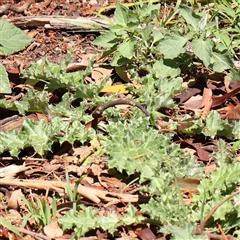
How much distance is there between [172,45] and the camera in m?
2.88

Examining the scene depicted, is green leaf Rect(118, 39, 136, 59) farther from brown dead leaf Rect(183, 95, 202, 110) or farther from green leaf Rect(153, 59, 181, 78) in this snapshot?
brown dead leaf Rect(183, 95, 202, 110)

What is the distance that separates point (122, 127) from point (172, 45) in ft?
2.15

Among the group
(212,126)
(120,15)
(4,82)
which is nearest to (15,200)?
(4,82)

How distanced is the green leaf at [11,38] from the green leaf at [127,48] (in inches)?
19.6

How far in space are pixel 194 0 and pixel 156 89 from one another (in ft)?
2.97

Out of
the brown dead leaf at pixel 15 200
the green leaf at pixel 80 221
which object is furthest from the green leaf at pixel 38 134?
the green leaf at pixel 80 221

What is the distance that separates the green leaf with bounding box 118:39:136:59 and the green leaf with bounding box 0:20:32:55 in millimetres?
498

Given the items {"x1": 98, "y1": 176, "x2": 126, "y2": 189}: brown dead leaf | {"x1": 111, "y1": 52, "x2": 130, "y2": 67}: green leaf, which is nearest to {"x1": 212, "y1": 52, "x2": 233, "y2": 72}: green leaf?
{"x1": 111, "y1": 52, "x2": 130, "y2": 67}: green leaf

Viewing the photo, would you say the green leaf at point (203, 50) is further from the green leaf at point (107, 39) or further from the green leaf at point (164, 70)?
the green leaf at point (107, 39)

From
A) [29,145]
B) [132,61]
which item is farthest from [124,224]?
[132,61]

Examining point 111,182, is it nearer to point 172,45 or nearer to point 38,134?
point 38,134

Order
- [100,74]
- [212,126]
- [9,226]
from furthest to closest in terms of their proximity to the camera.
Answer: [100,74], [212,126], [9,226]

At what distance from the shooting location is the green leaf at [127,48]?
2.87 meters

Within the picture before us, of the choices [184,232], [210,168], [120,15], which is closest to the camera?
[184,232]
